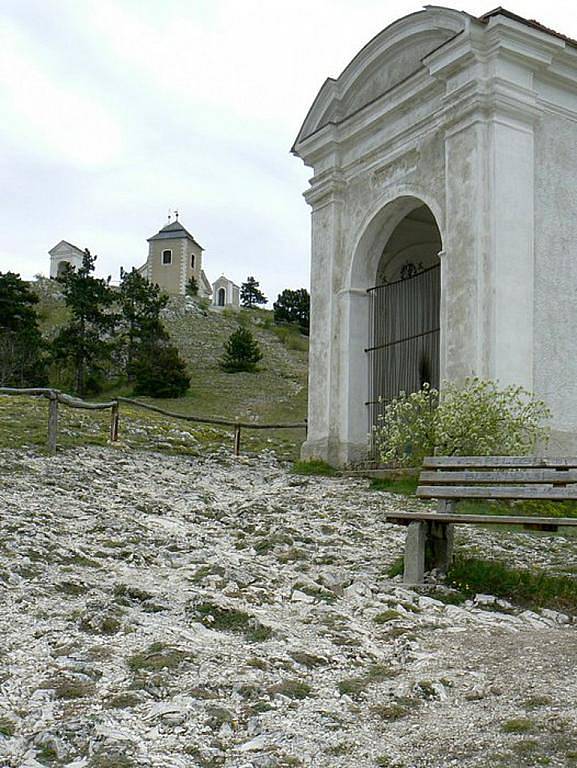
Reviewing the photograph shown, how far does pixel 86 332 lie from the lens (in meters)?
42.7

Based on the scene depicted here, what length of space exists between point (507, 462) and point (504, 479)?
0.20 m

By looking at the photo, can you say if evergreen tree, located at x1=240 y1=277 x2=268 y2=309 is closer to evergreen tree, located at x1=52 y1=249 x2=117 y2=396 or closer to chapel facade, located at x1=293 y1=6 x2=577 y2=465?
evergreen tree, located at x1=52 y1=249 x2=117 y2=396

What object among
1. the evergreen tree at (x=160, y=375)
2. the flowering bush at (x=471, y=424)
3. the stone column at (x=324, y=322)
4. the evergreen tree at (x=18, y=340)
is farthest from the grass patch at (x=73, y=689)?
the evergreen tree at (x=18, y=340)

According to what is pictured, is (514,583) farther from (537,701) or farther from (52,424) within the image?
(52,424)

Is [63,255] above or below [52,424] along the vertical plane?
above

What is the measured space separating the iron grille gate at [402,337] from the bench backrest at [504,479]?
8920mm

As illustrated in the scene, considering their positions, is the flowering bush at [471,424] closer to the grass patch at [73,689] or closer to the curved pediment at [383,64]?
the curved pediment at [383,64]

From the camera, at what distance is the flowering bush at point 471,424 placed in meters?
12.0

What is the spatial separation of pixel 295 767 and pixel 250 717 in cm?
62

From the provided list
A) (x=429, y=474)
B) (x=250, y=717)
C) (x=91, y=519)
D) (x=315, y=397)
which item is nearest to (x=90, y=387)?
(x=315, y=397)

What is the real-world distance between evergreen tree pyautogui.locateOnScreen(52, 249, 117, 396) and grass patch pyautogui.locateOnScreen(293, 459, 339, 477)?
24.9 metres

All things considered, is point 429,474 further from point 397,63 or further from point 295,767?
point 397,63

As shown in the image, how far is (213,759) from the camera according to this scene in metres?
3.96

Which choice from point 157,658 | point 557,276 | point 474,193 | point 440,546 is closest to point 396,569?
point 440,546
